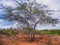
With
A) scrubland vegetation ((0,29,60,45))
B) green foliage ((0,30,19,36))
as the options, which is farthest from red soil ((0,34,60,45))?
green foliage ((0,30,19,36))

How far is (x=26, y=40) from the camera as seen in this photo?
19.2 m

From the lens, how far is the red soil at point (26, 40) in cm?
1803

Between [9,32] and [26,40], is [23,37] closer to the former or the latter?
[26,40]

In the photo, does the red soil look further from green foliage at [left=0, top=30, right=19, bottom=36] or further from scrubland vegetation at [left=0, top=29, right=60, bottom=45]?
green foliage at [left=0, top=30, right=19, bottom=36]

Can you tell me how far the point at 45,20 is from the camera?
18953 millimetres

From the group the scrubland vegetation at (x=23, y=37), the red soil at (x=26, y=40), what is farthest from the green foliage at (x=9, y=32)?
the red soil at (x=26, y=40)

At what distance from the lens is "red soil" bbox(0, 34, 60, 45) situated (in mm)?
18034

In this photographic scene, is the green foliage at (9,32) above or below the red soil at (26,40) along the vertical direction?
above

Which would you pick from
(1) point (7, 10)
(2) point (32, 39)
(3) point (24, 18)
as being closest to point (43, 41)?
(2) point (32, 39)

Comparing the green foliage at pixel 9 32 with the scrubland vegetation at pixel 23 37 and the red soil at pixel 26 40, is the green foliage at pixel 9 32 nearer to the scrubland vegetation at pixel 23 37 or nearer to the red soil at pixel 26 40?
the scrubland vegetation at pixel 23 37

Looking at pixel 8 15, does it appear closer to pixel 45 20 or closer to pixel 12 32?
pixel 12 32

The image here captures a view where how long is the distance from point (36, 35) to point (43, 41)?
5.20 ft

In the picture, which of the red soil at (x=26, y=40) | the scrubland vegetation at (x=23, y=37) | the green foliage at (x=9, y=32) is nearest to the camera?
the red soil at (x=26, y=40)

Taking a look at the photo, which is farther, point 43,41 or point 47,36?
point 47,36
